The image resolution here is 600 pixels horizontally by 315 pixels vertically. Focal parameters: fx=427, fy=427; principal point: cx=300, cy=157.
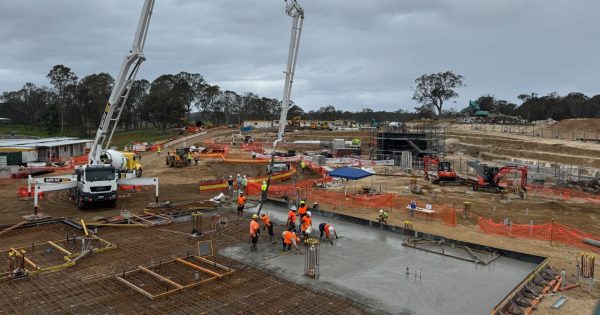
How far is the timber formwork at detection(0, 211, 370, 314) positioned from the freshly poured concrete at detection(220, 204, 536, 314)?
657 millimetres

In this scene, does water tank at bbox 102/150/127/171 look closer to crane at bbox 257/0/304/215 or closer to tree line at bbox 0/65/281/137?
crane at bbox 257/0/304/215

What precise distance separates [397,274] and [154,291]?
717cm

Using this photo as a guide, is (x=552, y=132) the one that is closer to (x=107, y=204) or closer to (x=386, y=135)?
(x=386, y=135)

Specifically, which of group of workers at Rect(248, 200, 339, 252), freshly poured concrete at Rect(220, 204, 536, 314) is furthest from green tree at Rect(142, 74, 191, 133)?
freshly poured concrete at Rect(220, 204, 536, 314)

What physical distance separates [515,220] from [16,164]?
41.5m

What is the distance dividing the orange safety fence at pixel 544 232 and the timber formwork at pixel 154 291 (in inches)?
458

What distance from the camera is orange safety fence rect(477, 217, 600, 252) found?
18.8m

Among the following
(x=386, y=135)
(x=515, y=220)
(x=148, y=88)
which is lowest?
(x=515, y=220)

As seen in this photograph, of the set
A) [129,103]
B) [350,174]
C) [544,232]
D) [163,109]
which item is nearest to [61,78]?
[129,103]

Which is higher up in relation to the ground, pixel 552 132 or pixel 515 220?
pixel 552 132

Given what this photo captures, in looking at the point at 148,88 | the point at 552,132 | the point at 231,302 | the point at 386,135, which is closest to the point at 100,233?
the point at 231,302

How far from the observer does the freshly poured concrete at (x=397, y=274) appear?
11188 mm

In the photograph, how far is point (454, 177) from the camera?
36.4 meters

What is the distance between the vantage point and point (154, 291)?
11562 millimetres
